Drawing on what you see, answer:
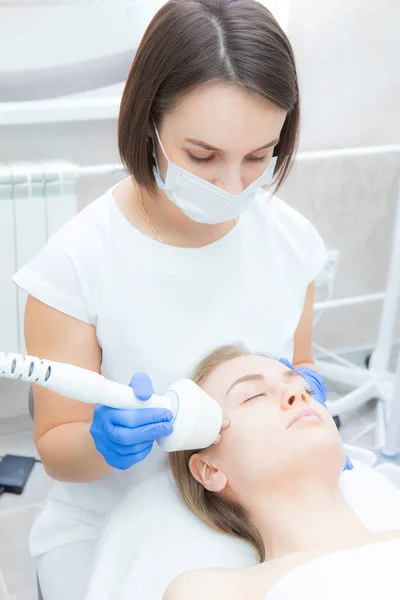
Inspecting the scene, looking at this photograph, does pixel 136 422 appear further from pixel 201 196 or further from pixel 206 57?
pixel 206 57

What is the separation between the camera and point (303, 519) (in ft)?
4.12

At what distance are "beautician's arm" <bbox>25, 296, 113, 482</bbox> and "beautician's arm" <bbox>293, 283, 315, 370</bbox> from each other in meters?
0.43

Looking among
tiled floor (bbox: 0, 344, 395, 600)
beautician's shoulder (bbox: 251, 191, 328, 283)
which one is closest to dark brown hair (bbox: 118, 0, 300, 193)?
beautician's shoulder (bbox: 251, 191, 328, 283)

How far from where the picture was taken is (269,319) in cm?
153

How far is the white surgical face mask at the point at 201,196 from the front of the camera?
1286 mm

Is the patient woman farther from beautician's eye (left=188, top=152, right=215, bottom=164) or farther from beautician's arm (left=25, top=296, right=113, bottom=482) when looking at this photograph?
beautician's eye (left=188, top=152, right=215, bottom=164)

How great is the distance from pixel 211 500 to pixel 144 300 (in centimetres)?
36

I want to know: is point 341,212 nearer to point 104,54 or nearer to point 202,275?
point 104,54

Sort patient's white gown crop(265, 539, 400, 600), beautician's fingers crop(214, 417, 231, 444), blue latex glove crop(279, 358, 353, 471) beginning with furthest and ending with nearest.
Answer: blue latex glove crop(279, 358, 353, 471)
beautician's fingers crop(214, 417, 231, 444)
patient's white gown crop(265, 539, 400, 600)

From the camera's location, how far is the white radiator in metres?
2.12

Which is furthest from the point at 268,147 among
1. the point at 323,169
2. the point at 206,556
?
the point at 323,169

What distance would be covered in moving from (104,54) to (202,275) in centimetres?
99

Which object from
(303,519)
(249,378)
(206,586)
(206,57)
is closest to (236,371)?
(249,378)

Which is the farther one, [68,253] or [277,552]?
[68,253]
